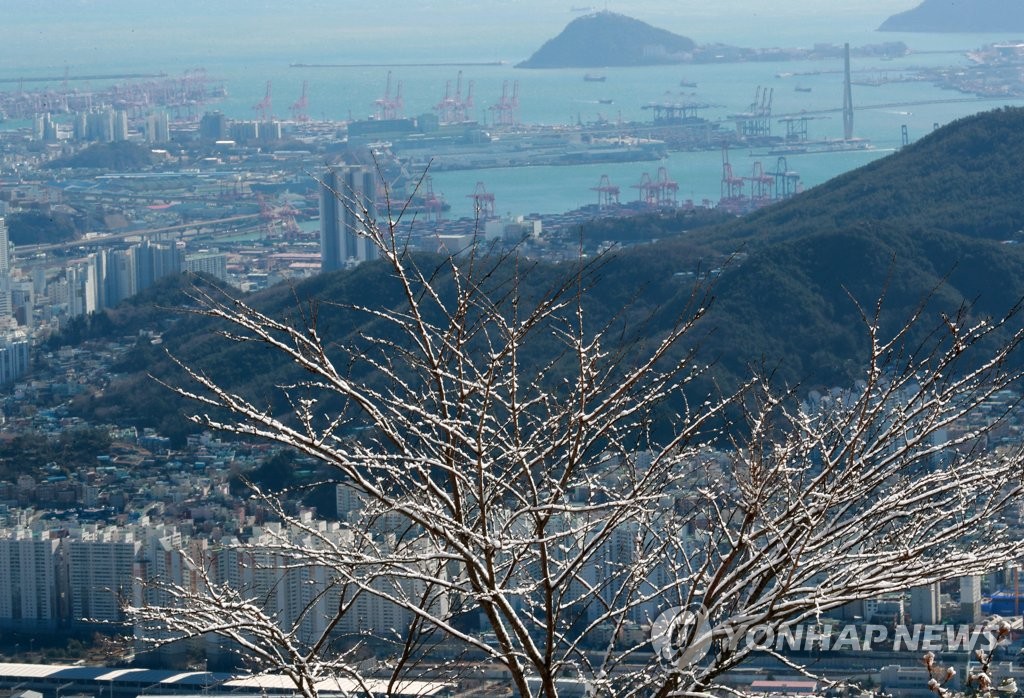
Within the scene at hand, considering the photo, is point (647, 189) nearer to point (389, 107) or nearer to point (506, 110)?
point (506, 110)

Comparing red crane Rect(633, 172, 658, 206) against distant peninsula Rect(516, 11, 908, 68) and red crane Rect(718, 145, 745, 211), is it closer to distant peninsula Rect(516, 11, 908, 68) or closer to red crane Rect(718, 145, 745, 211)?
red crane Rect(718, 145, 745, 211)

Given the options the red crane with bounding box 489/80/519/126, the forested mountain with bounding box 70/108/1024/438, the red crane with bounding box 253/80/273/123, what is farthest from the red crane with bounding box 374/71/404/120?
the forested mountain with bounding box 70/108/1024/438

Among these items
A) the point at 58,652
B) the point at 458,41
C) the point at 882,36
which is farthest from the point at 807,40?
the point at 58,652

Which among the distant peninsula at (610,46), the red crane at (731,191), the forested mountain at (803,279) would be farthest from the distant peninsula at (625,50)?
the forested mountain at (803,279)

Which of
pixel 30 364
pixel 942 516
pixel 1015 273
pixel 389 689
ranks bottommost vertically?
pixel 30 364

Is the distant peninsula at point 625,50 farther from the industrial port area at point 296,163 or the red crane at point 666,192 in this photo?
the red crane at point 666,192

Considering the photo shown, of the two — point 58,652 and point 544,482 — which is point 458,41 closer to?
point 58,652
